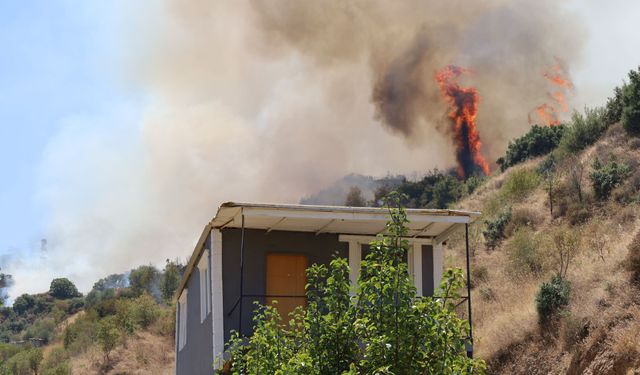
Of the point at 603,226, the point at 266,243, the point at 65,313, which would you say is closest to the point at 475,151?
the point at 603,226

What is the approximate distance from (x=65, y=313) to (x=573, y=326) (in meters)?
67.6

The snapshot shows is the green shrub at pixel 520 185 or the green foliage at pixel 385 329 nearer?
the green foliage at pixel 385 329

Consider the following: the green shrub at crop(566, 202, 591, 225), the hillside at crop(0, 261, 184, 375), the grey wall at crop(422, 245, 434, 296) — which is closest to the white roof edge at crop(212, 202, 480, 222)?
the grey wall at crop(422, 245, 434, 296)

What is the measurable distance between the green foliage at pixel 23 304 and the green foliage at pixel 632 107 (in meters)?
67.1

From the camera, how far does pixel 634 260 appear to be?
24719mm

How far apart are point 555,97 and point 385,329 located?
2241 inches

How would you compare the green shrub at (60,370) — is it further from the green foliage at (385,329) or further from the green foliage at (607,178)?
the green foliage at (385,329)

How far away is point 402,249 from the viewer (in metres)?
13.2

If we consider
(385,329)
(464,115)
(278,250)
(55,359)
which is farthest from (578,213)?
(55,359)

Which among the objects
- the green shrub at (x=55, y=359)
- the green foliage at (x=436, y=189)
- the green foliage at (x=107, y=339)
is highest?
the green foliage at (x=436, y=189)

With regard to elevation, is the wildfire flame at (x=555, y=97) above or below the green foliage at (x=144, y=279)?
above

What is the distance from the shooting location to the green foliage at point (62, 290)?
9962 cm

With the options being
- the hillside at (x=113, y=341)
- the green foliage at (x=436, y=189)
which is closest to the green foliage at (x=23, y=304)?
the hillside at (x=113, y=341)

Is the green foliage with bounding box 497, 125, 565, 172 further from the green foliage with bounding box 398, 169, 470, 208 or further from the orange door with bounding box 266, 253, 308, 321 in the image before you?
the orange door with bounding box 266, 253, 308, 321
